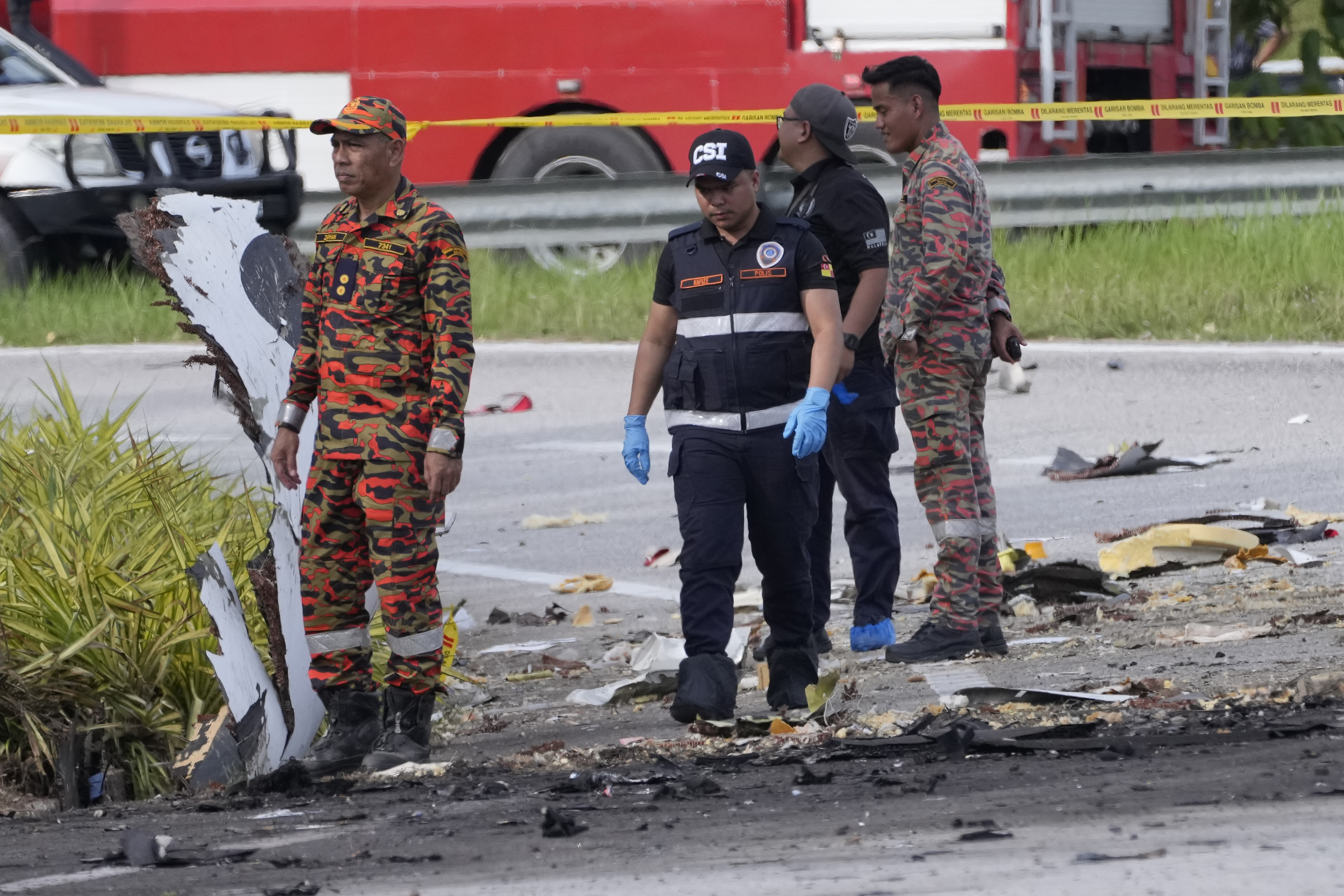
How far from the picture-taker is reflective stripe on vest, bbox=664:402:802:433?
530 centimetres

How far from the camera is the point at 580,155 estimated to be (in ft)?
45.2

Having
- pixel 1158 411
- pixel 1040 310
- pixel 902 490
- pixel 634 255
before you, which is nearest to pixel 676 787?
pixel 902 490

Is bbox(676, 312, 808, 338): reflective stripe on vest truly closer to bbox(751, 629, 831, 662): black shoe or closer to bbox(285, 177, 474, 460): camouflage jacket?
bbox(285, 177, 474, 460): camouflage jacket

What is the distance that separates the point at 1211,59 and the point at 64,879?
12.9 meters

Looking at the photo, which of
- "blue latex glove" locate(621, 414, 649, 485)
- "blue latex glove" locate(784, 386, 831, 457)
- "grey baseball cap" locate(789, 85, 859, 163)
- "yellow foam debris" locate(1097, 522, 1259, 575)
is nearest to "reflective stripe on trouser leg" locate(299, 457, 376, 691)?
"blue latex glove" locate(621, 414, 649, 485)

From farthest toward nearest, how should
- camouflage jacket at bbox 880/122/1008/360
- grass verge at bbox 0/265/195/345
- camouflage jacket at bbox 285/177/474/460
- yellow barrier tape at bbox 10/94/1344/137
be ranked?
grass verge at bbox 0/265/195/345 → yellow barrier tape at bbox 10/94/1344/137 → camouflage jacket at bbox 880/122/1008/360 → camouflage jacket at bbox 285/177/474/460

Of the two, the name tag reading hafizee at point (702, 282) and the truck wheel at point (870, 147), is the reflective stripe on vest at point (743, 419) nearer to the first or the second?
the name tag reading hafizee at point (702, 282)

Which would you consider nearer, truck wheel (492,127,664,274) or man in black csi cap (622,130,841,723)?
man in black csi cap (622,130,841,723)

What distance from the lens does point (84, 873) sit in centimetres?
396

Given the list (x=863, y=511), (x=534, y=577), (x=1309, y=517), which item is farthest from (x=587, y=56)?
(x=863, y=511)

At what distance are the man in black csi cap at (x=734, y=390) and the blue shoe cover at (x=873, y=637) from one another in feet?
3.10

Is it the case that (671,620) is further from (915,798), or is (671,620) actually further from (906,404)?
(915,798)

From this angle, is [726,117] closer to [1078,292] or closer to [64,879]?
[1078,292]

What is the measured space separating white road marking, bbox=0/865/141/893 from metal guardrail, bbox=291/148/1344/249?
9.41m
